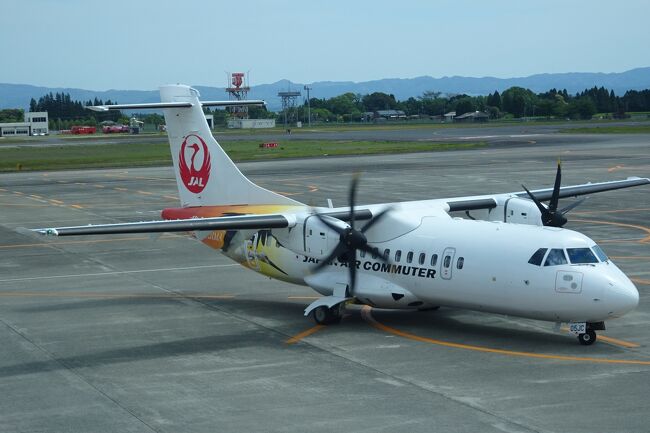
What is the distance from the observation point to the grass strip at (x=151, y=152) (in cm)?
9394

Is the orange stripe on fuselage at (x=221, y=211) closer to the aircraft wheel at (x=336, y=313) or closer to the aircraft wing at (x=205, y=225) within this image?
the aircraft wing at (x=205, y=225)

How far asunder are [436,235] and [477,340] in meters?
2.92

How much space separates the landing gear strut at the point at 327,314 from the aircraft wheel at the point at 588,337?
6.25 metres

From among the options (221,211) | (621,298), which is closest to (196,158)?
(221,211)

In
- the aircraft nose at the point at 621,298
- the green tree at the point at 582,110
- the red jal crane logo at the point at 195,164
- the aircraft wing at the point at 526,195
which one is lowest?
the aircraft nose at the point at 621,298

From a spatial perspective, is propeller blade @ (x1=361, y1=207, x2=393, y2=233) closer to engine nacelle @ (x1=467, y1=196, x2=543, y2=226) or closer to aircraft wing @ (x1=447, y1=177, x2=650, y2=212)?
aircraft wing @ (x1=447, y1=177, x2=650, y2=212)

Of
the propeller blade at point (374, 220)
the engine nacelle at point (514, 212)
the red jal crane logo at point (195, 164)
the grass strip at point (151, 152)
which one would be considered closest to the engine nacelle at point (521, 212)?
the engine nacelle at point (514, 212)

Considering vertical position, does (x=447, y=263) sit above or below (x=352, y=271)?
above

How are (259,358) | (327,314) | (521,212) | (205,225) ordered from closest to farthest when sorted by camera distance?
(259,358)
(205,225)
(327,314)
(521,212)

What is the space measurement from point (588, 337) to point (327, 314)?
6.66m

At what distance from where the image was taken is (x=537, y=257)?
21406mm

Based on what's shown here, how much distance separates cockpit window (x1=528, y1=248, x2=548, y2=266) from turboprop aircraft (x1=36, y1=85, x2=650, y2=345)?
25mm

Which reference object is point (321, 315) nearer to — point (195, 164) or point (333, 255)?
point (333, 255)

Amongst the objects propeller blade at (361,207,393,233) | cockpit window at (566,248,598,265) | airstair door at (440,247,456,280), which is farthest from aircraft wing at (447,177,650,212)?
cockpit window at (566,248,598,265)
